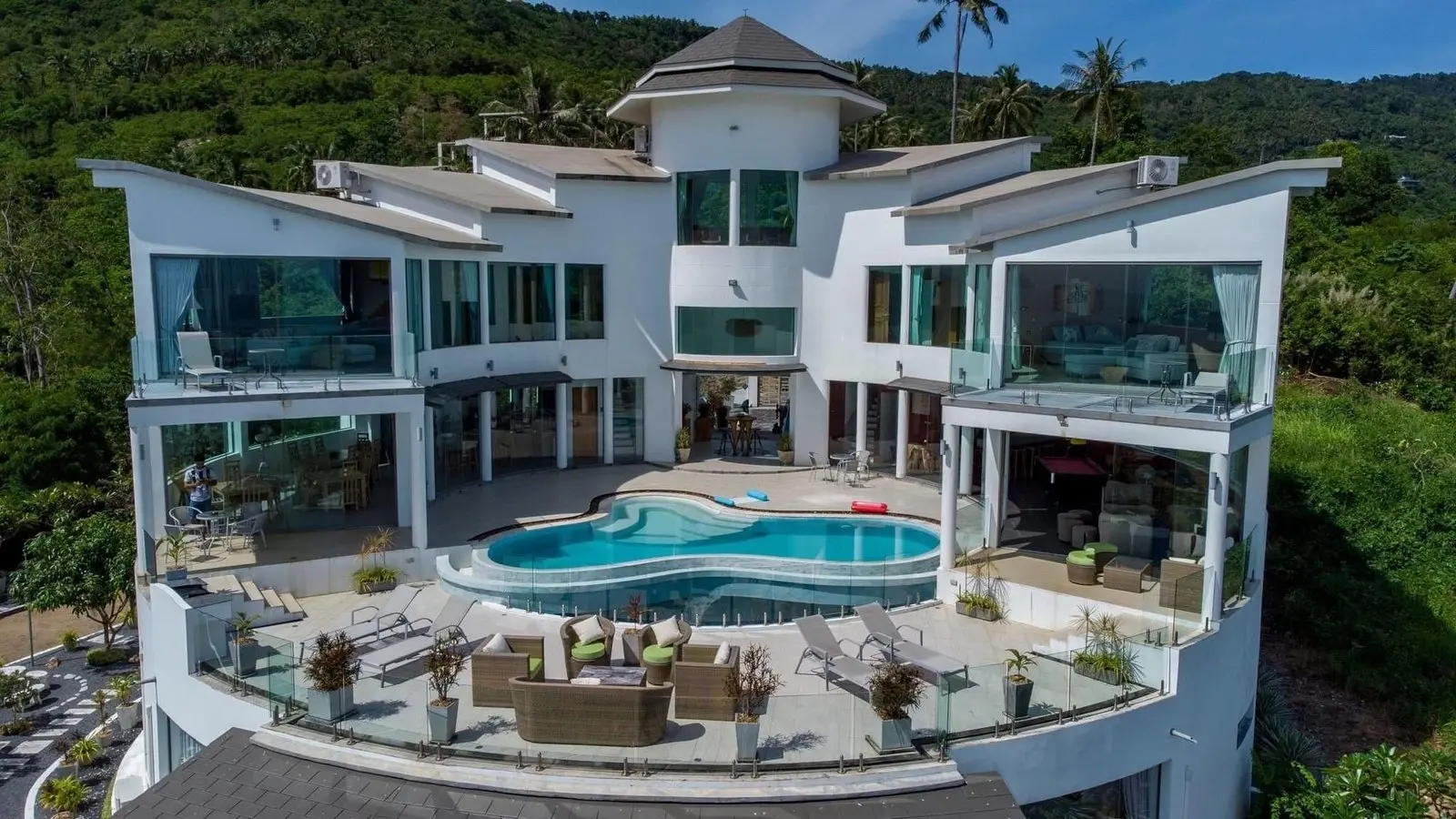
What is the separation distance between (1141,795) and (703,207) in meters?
17.7

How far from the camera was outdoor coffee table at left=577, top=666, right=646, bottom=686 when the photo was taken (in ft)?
36.8

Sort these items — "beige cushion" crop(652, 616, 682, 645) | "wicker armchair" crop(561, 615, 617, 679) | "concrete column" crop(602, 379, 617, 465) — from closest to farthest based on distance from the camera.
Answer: "wicker armchair" crop(561, 615, 617, 679), "beige cushion" crop(652, 616, 682, 645), "concrete column" crop(602, 379, 617, 465)

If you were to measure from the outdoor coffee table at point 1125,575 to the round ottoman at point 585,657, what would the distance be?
847 centimetres

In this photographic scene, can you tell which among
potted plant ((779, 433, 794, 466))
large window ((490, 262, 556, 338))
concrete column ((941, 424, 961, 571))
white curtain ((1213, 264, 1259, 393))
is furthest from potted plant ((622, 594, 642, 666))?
potted plant ((779, 433, 794, 466))

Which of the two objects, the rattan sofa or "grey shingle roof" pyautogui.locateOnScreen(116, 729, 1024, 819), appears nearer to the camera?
"grey shingle roof" pyautogui.locateOnScreen(116, 729, 1024, 819)

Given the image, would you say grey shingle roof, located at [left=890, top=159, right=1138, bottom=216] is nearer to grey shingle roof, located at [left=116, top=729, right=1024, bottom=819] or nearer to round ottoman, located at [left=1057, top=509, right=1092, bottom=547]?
round ottoman, located at [left=1057, top=509, right=1092, bottom=547]

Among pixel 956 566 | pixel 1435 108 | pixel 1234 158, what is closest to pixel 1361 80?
pixel 1435 108

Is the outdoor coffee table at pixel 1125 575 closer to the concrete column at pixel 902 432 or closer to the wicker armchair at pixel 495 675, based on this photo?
the concrete column at pixel 902 432

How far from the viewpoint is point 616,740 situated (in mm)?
10891

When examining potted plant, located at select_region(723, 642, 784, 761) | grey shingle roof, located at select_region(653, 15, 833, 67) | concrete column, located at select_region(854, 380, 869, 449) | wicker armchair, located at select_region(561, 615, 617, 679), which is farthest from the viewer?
concrete column, located at select_region(854, 380, 869, 449)

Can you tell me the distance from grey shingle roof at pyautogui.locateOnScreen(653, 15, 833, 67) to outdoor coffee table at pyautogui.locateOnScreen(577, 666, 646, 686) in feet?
59.2

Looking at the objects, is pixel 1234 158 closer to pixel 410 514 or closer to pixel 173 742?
pixel 410 514

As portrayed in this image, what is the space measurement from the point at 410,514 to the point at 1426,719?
22675 mm

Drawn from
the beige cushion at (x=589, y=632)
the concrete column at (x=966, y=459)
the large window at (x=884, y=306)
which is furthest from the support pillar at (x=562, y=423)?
the beige cushion at (x=589, y=632)
